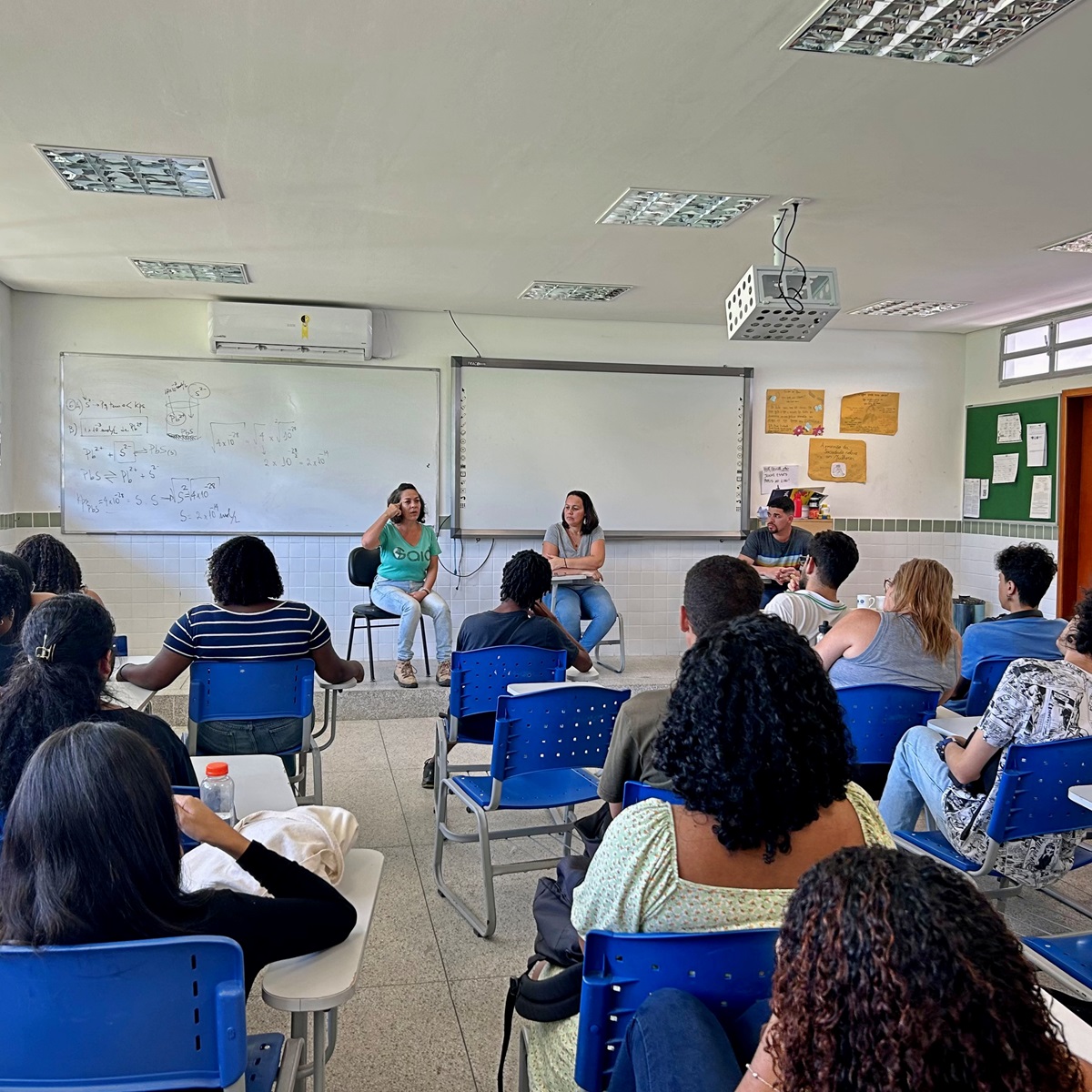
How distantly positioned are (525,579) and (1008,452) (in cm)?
526

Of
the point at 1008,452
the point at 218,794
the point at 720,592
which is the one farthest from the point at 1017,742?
the point at 1008,452

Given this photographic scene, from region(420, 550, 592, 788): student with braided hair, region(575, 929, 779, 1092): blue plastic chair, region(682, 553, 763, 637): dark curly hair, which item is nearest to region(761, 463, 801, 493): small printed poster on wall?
region(420, 550, 592, 788): student with braided hair

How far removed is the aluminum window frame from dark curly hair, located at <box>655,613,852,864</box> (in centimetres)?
625

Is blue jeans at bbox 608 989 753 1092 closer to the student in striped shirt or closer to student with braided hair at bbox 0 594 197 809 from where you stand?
student with braided hair at bbox 0 594 197 809

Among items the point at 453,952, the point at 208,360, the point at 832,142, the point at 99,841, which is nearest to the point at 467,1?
the point at 832,142

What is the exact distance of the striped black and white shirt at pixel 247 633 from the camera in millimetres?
3104

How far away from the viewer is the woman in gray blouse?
6418 millimetres

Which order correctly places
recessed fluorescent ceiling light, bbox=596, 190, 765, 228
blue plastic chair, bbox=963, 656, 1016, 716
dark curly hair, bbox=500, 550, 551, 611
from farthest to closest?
recessed fluorescent ceiling light, bbox=596, 190, 765, 228, dark curly hair, bbox=500, 550, 551, 611, blue plastic chair, bbox=963, 656, 1016, 716

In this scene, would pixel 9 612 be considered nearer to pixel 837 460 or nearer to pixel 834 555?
pixel 834 555

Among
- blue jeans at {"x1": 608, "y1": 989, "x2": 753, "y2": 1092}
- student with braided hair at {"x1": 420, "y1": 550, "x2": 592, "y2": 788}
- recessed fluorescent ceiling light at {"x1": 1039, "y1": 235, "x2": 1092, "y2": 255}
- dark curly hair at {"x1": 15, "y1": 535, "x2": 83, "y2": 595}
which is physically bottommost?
blue jeans at {"x1": 608, "y1": 989, "x2": 753, "y2": 1092}

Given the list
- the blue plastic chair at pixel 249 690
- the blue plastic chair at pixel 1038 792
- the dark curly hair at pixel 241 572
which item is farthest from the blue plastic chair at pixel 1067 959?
the dark curly hair at pixel 241 572

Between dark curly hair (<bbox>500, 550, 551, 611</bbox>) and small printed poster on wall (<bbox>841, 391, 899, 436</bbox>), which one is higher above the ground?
small printed poster on wall (<bbox>841, 391, 899, 436</bbox>)

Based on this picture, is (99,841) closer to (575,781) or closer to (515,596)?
(575,781)

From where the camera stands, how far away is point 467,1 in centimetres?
261
